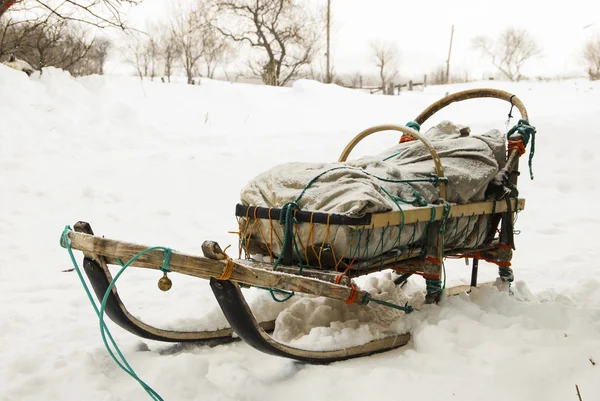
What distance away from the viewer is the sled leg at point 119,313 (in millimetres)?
2076

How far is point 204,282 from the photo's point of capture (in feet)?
12.7

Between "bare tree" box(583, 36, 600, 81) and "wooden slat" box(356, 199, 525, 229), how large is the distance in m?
20.7

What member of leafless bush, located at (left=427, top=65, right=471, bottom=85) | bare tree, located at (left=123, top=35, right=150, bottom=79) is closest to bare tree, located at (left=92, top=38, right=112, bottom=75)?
bare tree, located at (left=123, top=35, right=150, bottom=79)

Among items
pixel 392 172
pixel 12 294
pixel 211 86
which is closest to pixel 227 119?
pixel 211 86

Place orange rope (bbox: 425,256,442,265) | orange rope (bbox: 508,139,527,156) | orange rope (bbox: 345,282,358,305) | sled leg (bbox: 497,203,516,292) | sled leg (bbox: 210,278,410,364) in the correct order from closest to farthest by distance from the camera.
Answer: sled leg (bbox: 210,278,410,364), orange rope (bbox: 345,282,358,305), orange rope (bbox: 425,256,442,265), sled leg (bbox: 497,203,516,292), orange rope (bbox: 508,139,527,156)

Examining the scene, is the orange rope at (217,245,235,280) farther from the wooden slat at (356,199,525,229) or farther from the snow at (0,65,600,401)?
the wooden slat at (356,199,525,229)

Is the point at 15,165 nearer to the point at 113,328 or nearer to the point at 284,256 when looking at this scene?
the point at 113,328

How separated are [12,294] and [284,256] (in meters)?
2.18

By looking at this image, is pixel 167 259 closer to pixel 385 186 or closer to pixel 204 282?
pixel 385 186

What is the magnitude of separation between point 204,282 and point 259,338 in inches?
76.1

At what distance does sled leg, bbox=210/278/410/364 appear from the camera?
1926 millimetres

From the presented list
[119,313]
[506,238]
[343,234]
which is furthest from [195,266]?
[506,238]

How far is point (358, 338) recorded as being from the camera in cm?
243

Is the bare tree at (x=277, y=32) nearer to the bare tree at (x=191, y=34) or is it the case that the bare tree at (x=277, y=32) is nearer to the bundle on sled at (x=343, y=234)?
the bare tree at (x=191, y=34)
